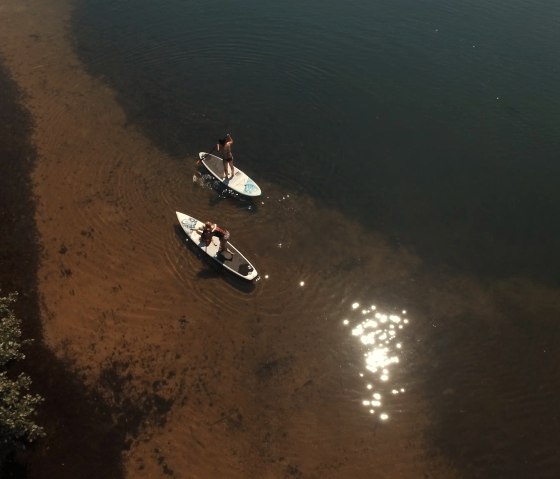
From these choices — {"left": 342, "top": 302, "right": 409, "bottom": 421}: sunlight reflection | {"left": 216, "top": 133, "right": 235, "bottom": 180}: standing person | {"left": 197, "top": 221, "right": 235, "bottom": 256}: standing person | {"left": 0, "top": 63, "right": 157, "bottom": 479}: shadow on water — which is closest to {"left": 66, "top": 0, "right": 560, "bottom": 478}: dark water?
{"left": 342, "top": 302, "right": 409, "bottom": 421}: sunlight reflection

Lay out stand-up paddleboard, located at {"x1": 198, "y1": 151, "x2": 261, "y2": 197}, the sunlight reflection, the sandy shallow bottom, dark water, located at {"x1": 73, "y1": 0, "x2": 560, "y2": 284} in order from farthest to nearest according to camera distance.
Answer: dark water, located at {"x1": 73, "y1": 0, "x2": 560, "y2": 284}, stand-up paddleboard, located at {"x1": 198, "y1": 151, "x2": 261, "y2": 197}, the sunlight reflection, the sandy shallow bottom

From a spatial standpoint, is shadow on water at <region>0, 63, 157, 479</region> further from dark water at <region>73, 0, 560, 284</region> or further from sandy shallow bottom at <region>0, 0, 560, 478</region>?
dark water at <region>73, 0, 560, 284</region>

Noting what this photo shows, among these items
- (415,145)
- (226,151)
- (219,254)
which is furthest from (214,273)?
(415,145)

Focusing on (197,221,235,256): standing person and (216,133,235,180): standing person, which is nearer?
(197,221,235,256): standing person

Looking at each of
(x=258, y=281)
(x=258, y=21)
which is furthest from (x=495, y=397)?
(x=258, y=21)

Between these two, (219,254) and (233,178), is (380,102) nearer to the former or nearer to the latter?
(233,178)

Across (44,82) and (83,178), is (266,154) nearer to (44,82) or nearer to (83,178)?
(83,178)
